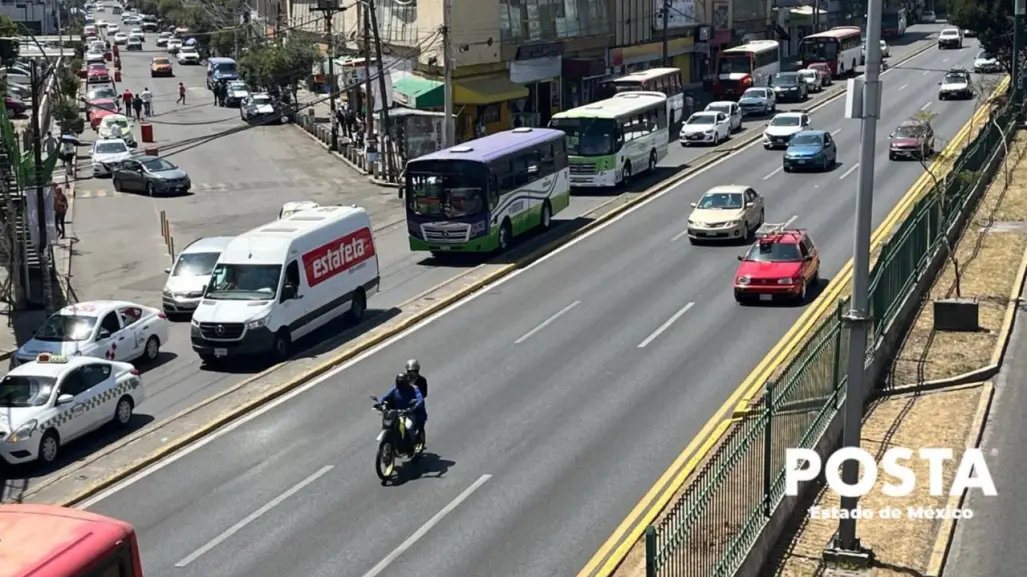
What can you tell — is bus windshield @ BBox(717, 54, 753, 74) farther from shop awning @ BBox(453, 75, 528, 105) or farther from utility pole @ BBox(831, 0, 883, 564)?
utility pole @ BBox(831, 0, 883, 564)

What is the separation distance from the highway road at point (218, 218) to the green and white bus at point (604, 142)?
79 centimetres

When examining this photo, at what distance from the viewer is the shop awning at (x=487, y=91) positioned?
5934cm

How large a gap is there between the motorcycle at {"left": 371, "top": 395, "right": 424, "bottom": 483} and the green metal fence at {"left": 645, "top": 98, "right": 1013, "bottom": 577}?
4.57 m

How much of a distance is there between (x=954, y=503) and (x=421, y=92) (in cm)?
4407

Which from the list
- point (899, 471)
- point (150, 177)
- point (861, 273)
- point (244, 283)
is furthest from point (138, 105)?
point (861, 273)

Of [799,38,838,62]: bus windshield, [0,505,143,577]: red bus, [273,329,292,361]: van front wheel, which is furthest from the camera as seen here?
[799,38,838,62]: bus windshield

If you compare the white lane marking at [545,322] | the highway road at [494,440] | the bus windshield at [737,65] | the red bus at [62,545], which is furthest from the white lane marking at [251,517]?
the bus windshield at [737,65]

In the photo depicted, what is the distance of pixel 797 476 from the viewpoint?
56.6ft

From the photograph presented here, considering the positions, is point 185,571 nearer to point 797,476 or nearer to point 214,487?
point 214,487

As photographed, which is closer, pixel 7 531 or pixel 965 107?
→ pixel 7 531

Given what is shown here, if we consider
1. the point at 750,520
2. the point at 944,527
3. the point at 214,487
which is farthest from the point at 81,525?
the point at 944,527

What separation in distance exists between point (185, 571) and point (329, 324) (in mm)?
14683

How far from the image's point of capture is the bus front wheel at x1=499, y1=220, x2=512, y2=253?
37.7 metres

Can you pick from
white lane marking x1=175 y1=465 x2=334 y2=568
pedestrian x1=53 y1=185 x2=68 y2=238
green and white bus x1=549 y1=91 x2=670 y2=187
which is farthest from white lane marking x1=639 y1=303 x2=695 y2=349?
pedestrian x1=53 y1=185 x2=68 y2=238
